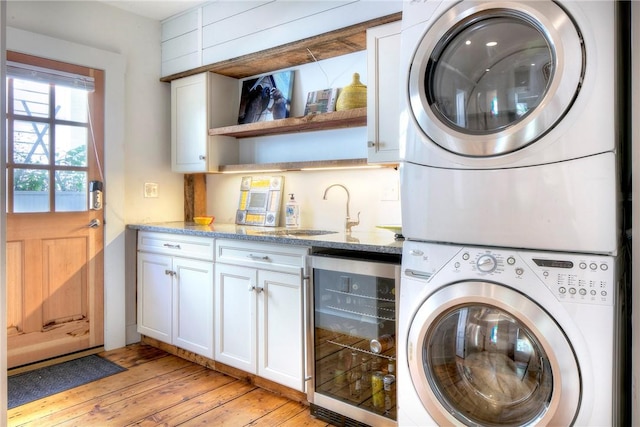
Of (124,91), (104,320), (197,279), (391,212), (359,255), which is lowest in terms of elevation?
(104,320)

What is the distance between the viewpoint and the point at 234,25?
2.90 meters

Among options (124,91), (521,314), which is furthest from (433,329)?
(124,91)

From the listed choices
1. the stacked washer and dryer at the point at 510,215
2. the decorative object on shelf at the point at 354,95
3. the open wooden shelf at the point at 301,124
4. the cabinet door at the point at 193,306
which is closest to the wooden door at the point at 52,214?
the cabinet door at the point at 193,306

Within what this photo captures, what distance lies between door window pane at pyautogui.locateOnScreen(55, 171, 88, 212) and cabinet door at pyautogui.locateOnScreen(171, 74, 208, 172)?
662 mm

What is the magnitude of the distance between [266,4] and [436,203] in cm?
193

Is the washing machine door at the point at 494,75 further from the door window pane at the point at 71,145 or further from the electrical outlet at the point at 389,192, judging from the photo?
the door window pane at the point at 71,145

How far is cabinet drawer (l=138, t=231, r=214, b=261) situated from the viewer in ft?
8.59

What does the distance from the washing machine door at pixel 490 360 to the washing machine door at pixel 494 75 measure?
0.50 meters

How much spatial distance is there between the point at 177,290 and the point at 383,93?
1.81 meters

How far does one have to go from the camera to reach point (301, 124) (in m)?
2.62

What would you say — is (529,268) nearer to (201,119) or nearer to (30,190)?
(201,119)

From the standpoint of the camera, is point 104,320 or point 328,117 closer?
point 328,117

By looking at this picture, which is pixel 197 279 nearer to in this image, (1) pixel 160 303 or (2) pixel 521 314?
(1) pixel 160 303

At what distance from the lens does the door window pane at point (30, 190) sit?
2668 millimetres
